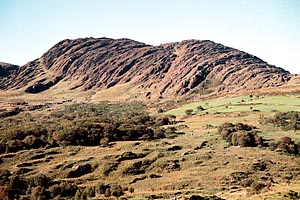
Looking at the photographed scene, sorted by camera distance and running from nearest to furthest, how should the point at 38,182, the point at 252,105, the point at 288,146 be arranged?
the point at 38,182 < the point at 288,146 < the point at 252,105

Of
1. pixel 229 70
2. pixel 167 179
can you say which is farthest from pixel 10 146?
pixel 229 70

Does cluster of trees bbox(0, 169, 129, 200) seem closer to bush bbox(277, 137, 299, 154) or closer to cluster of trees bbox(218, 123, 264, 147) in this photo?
cluster of trees bbox(218, 123, 264, 147)

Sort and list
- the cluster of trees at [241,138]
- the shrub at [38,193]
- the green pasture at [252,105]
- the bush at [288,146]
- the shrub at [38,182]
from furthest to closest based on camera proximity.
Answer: the green pasture at [252,105], the cluster of trees at [241,138], the bush at [288,146], the shrub at [38,182], the shrub at [38,193]

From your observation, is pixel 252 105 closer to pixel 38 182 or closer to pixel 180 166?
pixel 180 166

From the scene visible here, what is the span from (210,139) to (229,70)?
129m

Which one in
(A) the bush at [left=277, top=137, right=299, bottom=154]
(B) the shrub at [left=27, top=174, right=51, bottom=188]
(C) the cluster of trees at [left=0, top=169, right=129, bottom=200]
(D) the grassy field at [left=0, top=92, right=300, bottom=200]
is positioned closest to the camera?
(D) the grassy field at [left=0, top=92, right=300, bottom=200]

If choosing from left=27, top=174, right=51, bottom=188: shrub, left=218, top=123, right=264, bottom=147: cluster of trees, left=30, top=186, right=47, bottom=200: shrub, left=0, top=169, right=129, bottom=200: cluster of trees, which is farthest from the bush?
left=30, top=186, right=47, bottom=200: shrub

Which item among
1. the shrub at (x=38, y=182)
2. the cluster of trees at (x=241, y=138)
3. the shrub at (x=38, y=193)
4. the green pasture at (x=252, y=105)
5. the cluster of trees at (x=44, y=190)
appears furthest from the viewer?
the green pasture at (x=252, y=105)

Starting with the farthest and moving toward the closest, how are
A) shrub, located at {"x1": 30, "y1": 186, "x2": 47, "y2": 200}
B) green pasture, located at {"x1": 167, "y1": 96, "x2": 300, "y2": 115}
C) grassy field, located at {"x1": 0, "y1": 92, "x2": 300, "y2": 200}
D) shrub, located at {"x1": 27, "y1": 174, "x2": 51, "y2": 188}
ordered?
green pasture, located at {"x1": 167, "y1": 96, "x2": 300, "y2": 115} → shrub, located at {"x1": 27, "y1": 174, "x2": 51, "y2": 188} → shrub, located at {"x1": 30, "y1": 186, "x2": 47, "y2": 200} → grassy field, located at {"x1": 0, "y1": 92, "x2": 300, "y2": 200}

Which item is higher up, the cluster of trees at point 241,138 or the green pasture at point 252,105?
the green pasture at point 252,105

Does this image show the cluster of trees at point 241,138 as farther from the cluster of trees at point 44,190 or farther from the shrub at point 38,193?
the shrub at point 38,193

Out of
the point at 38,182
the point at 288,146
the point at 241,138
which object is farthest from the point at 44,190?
the point at 288,146

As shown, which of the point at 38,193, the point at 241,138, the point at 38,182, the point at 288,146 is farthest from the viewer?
the point at 241,138

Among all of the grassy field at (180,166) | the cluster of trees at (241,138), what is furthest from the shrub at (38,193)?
the cluster of trees at (241,138)
